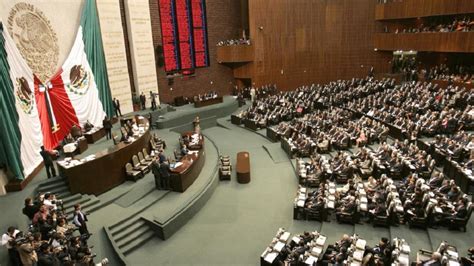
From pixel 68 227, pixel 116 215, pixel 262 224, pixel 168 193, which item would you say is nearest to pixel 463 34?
pixel 262 224

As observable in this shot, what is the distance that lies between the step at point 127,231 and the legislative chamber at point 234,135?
3cm

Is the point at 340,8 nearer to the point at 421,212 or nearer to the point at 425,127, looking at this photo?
the point at 425,127

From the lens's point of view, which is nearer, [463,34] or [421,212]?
[421,212]

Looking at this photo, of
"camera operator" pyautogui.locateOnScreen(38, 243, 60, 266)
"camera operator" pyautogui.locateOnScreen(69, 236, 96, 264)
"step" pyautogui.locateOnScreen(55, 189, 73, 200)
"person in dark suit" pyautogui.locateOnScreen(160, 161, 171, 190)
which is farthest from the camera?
"person in dark suit" pyautogui.locateOnScreen(160, 161, 171, 190)

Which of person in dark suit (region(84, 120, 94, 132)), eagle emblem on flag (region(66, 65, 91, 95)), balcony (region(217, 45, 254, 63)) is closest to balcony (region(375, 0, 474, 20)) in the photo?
balcony (region(217, 45, 254, 63))

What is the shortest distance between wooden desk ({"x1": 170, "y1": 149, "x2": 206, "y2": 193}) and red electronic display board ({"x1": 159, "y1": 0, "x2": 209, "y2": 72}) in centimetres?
1122

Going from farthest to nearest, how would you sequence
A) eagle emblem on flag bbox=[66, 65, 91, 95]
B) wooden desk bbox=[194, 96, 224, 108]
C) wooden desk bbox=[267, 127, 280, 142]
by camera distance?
wooden desk bbox=[194, 96, 224, 108] < wooden desk bbox=[267, 127, 280, 142] < eagle emblem on flag bbox=[66, 65, 91, 95]

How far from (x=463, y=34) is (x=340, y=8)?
851 centimetres

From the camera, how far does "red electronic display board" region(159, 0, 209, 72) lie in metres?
21.3

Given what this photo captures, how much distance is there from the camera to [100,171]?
10.5 meters

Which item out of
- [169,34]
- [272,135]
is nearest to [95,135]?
[272,135]

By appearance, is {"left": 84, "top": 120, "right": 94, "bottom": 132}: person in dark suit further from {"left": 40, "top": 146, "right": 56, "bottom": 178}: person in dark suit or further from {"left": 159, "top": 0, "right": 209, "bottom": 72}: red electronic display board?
{"left": 159, "top": 0, "right": 209, "bottom": 72}: red electronic display board

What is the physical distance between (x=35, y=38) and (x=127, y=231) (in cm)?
773

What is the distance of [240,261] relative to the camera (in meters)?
8.02
